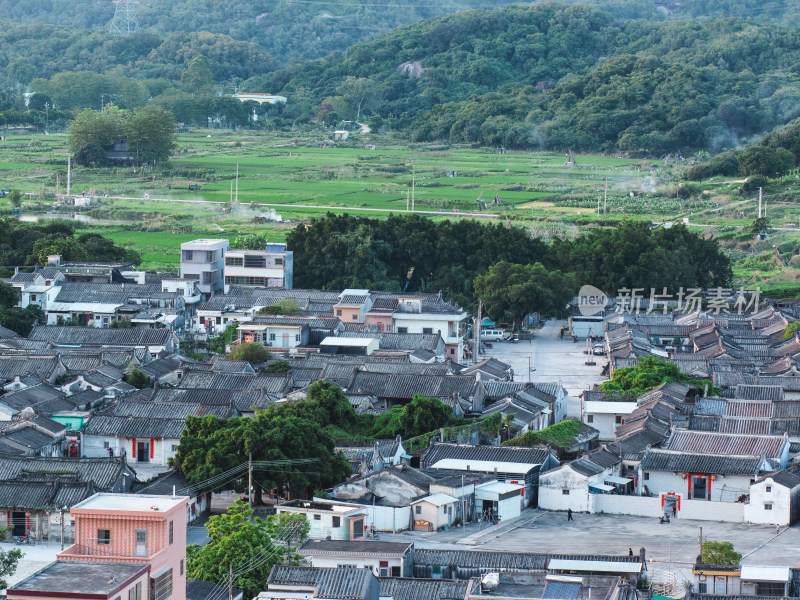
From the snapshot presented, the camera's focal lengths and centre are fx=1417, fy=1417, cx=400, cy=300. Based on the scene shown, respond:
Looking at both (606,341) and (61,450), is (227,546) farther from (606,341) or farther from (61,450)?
(606,341)

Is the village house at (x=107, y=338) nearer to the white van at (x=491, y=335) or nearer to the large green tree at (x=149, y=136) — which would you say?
the white van at (x=491, y=335)

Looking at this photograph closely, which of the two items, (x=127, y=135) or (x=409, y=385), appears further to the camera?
(x=127, y=135)

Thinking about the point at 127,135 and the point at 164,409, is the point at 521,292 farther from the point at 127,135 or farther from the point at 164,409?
the point at 127,135

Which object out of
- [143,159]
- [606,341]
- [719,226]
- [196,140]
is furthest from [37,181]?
[606,341]

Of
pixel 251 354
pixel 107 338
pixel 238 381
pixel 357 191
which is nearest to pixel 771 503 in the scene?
pixel 238 381

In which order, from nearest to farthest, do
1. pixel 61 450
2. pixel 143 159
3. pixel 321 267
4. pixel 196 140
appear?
pixel 61 450, pixel 321 267, pixel 143 159, pixel 196 140
